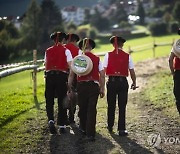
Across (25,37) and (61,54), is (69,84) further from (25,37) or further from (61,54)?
(25,37)

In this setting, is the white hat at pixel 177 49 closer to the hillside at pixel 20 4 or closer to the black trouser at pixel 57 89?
the black trouser at pixel 57 89

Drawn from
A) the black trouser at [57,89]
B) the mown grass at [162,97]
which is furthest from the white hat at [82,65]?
the mown grass at [162,97]

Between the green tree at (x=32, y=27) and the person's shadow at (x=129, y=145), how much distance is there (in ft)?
140

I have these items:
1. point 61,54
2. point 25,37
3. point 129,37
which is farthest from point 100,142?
point 129,37

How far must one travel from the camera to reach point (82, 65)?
6223 millimetres

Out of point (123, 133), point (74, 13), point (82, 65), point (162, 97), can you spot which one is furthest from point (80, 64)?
point (74, 13)

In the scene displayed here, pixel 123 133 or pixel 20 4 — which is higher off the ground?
pixel 20 4

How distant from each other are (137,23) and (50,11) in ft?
78.6

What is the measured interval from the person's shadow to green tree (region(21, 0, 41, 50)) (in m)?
42.5

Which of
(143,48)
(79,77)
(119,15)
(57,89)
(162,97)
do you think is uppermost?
(119,15)

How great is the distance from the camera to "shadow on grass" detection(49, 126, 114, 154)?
18.9 feet

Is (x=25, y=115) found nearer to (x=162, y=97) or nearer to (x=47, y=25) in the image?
(x=162, y=97)

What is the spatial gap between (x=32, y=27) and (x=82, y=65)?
48182 millimetres

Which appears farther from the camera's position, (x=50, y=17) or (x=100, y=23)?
(x=100, y=23)
